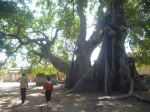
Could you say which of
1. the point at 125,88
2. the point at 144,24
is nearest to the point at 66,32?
the point at 125,88

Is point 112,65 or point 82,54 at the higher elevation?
point 82,54

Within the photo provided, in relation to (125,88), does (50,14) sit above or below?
above

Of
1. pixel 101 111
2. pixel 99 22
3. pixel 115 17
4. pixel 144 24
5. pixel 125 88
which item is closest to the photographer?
pixel 101 111

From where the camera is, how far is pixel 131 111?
1003 centimetres

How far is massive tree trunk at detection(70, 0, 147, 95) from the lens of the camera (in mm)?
15430

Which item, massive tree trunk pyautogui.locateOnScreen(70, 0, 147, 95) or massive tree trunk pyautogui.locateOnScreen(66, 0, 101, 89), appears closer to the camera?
massive tree trunk pyautogui.locateOnScreen(70, 0, 147, 95)

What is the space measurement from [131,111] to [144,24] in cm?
405

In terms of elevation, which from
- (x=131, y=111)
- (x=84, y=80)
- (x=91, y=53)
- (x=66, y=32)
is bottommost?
(x=131, y=111)

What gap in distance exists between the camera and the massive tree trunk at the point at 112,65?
1543 centimetres

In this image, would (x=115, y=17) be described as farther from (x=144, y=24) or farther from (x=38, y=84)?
(x=38, y=84)

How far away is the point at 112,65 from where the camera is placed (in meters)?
15.8

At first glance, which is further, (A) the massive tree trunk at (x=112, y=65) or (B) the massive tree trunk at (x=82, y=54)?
(B) the massive tree trunk at (x=82, y=54)

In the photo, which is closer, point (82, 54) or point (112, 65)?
point (112, 65)

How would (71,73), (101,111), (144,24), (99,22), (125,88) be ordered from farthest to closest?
(71,73) → (99,22) → (125,88) → (144,24) → (101,111)
